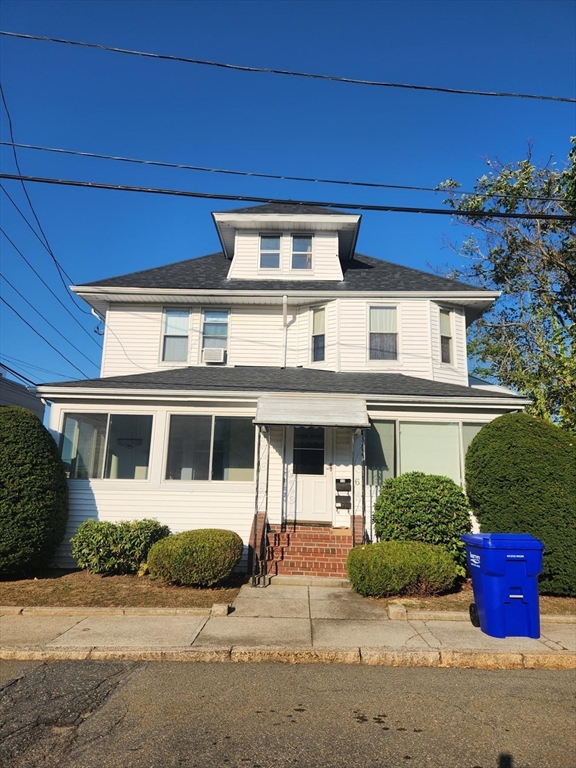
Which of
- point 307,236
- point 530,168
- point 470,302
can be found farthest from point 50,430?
point 530,168

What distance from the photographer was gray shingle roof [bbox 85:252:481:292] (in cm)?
1423

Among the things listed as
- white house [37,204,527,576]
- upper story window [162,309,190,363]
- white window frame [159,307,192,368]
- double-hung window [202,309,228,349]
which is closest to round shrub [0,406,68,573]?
white house [37,204,527,576]

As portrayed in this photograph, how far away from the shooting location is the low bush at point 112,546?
9688 millimetres

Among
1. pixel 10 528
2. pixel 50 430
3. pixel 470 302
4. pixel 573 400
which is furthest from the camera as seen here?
pixel 470 302

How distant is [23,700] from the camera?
4.67 m

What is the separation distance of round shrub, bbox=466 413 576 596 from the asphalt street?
10.8 ft

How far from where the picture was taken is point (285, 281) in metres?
15.2

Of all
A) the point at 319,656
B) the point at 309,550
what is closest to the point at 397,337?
the point at 309,550

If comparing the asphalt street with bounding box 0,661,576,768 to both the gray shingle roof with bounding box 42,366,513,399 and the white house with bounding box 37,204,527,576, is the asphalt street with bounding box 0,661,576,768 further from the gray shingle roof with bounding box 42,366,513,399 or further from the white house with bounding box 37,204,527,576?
the gray shingle roof with bounding box 42,366,513,399

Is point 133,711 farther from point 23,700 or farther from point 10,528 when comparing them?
point 10,528

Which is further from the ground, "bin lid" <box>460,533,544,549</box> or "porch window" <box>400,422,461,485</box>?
"porch window" <box>400,422,461,485</box>

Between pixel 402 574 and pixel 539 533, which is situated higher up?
pixel 539 533

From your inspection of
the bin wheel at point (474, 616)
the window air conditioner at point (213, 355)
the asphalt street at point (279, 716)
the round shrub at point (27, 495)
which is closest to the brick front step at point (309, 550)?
the bin wheel at point (474, 616)

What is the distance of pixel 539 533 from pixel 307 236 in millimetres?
10738
